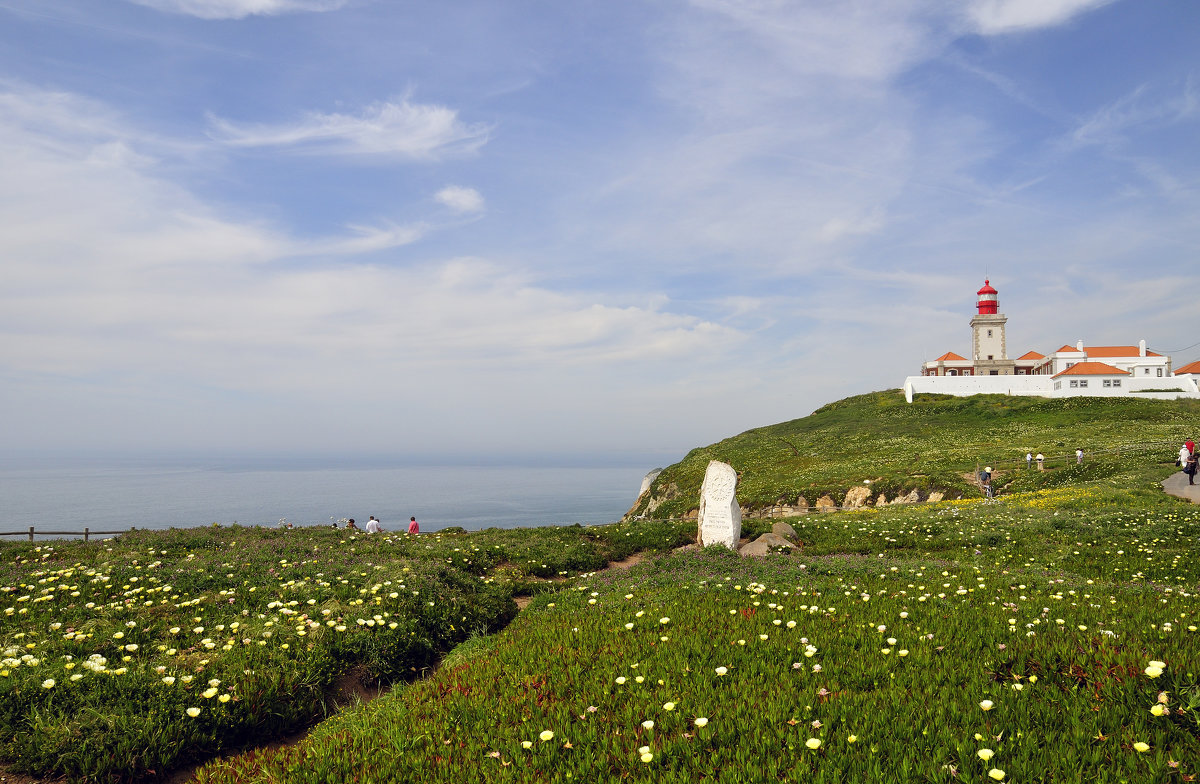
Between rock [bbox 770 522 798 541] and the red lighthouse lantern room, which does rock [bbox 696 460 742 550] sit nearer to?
rock [bbox 770 522 798 541]

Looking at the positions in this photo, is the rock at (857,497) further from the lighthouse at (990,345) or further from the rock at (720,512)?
the lighthouse at (990,345)

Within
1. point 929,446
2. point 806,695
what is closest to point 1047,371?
point 929,446

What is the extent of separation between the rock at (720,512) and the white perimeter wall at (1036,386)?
87.9 metres

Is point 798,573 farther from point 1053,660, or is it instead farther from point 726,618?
point 1053,660

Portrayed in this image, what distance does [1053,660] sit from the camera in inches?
258

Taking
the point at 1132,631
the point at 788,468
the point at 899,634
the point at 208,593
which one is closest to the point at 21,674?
the point at 208,593

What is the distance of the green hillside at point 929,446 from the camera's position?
138 ft

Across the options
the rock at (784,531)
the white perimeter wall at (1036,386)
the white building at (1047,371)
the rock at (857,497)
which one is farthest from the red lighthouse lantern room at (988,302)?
the rock at (784,531)

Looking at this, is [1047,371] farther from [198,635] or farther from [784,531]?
[198,635]

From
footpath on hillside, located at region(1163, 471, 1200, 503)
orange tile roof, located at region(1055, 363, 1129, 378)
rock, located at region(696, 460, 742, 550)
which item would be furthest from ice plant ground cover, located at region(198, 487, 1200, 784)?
orange tile roof, located at region(1055, 363, 1129, 378)

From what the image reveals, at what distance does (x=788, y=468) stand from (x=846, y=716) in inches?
2208

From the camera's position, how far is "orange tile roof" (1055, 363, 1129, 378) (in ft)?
290

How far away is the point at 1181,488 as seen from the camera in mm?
27594

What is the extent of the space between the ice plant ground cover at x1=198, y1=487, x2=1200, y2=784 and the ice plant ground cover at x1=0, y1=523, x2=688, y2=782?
960mm
